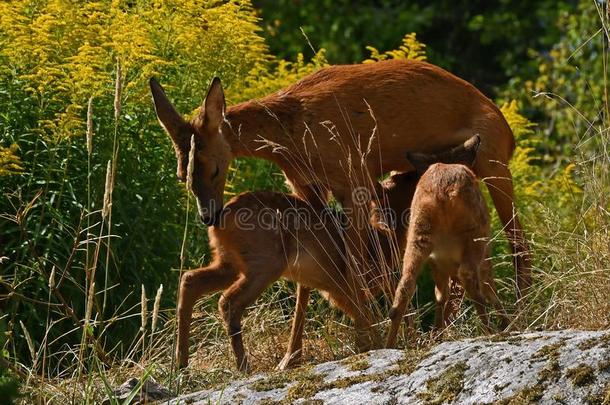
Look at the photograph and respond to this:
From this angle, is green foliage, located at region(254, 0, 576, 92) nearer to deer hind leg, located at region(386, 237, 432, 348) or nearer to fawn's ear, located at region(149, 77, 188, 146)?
fawn's ear, located at region(149, 77, 188, 146)

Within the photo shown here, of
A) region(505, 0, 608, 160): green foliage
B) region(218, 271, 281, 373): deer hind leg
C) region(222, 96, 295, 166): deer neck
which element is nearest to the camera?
region(218, 271, 281, 373): deer hind leg

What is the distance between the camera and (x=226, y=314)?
6855mm

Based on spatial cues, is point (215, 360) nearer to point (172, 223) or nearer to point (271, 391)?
point (172, 223)

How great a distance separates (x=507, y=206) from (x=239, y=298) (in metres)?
2.25

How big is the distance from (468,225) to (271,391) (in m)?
2.04

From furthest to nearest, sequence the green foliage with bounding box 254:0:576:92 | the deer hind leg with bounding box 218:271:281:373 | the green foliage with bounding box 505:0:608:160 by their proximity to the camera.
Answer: the green foliage with bounding box 254:0:576:92 < the green foliage with bounding box 505:0:608:160 < the deer hind leg with bounding box 218:271:281:373

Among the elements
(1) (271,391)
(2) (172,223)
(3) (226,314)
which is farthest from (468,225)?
(2) (172,223)

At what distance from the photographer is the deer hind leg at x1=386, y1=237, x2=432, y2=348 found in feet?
19.6

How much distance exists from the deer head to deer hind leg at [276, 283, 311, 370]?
0.74 meters

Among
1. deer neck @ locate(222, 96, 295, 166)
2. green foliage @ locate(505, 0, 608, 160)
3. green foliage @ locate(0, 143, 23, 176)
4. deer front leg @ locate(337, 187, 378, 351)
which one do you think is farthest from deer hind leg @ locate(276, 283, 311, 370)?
green foliage @ locate(505, 0, 608, 160)

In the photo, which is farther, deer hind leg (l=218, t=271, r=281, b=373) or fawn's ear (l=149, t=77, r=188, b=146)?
fawn's ear (l=149, t=77, r=188, b=146)

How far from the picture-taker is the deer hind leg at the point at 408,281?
596 centimetres

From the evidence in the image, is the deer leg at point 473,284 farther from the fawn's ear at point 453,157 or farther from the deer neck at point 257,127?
the deer neck at point 257,127

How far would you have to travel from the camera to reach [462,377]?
14.1ft
